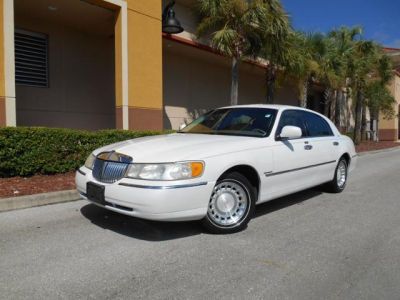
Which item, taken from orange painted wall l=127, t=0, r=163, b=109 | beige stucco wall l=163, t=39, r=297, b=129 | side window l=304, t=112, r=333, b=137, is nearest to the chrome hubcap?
side window l=304, t=112, r=333, b=137

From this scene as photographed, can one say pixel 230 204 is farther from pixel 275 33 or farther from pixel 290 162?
pixel 275 33

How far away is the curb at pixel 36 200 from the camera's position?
565 cm

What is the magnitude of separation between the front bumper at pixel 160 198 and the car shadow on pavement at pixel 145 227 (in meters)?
0.44

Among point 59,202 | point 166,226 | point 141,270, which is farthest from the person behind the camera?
point 59,202

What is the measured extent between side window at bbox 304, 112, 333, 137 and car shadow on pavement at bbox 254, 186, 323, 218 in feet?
3.77

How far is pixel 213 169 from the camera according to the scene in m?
4.30

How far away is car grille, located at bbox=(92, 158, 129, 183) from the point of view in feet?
14.0

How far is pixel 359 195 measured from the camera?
7281mm

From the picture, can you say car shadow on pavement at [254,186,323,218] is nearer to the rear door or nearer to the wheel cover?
the rear door

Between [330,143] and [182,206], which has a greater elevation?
[330,143]

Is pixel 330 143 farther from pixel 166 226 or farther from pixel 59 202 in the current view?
pixel 59 202

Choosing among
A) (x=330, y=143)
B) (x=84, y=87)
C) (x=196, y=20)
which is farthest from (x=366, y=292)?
(x=196, y=20)

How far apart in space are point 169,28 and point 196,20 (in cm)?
271

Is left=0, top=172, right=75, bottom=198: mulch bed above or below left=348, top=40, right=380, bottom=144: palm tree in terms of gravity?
below
